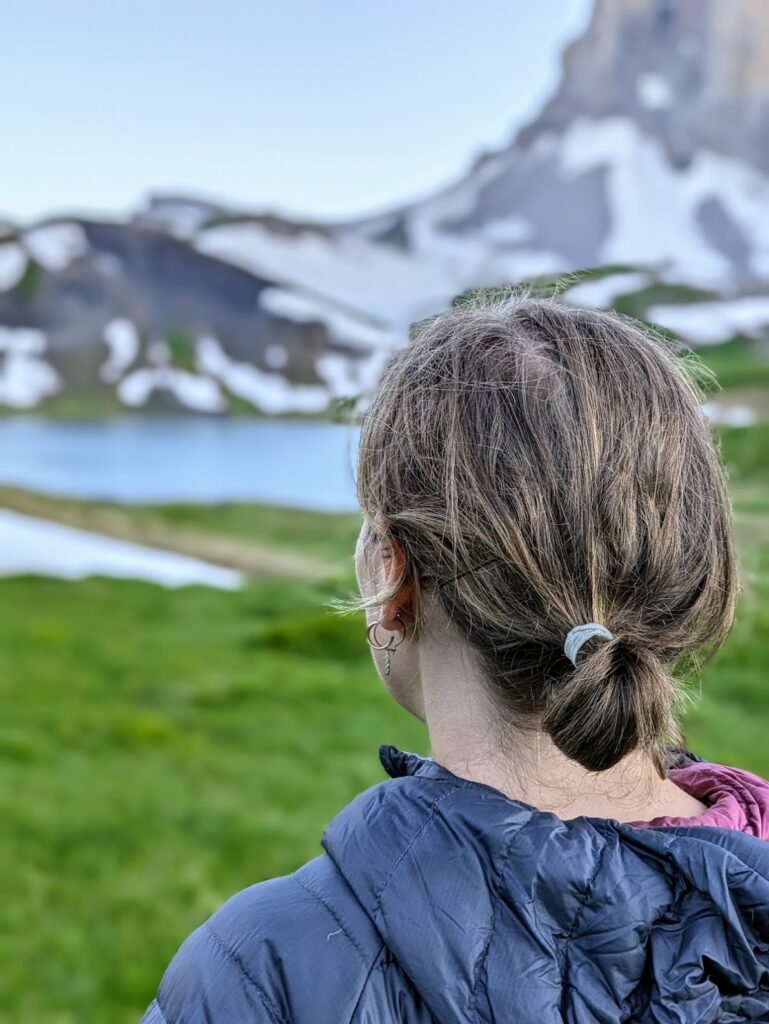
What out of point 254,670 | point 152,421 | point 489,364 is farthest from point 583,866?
point 152,421

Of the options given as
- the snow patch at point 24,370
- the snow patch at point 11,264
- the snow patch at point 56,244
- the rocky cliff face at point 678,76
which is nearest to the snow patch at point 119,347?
the snow patch at point 24,370

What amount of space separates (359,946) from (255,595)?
174 inches

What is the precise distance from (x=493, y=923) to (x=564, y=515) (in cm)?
31

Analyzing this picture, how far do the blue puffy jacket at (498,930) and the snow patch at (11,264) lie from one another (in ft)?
19.1

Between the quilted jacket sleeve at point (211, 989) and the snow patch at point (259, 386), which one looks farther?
the snow patch at point (259, 386)

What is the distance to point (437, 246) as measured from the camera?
6.38m

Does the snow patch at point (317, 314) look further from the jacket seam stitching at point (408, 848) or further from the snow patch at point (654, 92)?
the jacket seam stitching at point (408, 848)

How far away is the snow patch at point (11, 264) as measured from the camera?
596cm

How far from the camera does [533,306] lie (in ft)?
3.02

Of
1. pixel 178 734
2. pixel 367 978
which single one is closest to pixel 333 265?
pixel 178 734

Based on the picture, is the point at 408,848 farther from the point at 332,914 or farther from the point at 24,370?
the point at 24,370

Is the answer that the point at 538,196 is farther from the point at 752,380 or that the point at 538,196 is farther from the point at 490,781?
the point at 490,781

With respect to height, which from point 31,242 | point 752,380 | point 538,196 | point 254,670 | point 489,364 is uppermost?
point 538,196

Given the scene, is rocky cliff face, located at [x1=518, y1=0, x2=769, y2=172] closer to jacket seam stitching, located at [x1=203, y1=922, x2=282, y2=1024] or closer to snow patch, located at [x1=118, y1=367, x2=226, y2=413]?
snow patch, located at [x1=118, y1=367, x2=226, y2=413]
